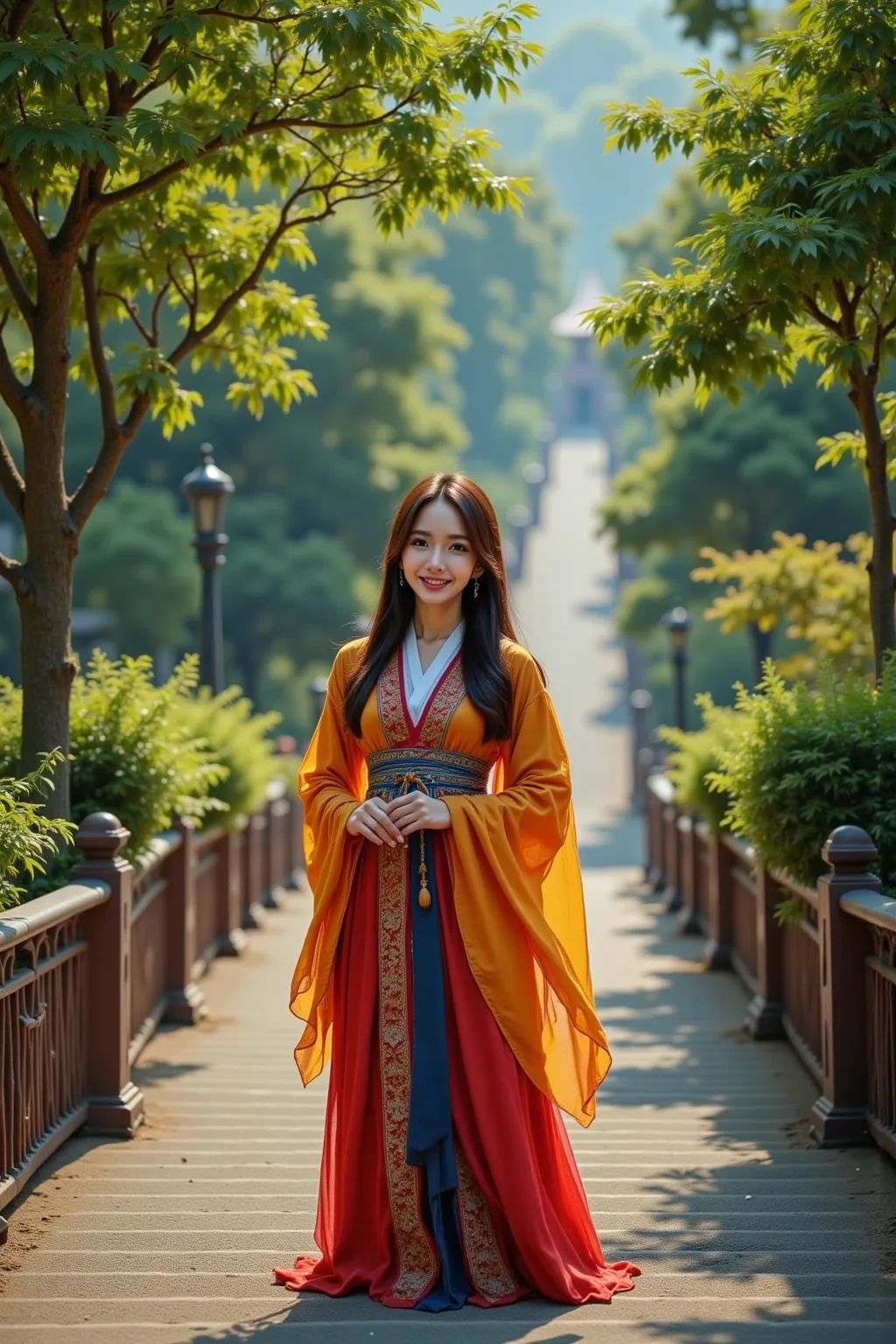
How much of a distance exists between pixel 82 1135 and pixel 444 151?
4181mm

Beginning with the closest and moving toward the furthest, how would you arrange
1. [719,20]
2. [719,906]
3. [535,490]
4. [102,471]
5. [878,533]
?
[102,471] < [878,533] < [719,906] < [719,20] < [535,490]

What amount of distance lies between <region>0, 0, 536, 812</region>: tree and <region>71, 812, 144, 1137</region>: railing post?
0.51 metres

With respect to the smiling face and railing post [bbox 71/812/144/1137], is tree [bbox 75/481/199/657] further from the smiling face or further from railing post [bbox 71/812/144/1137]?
the smiling face

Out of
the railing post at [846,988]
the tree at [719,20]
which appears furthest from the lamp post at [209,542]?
the tree at [719,20]

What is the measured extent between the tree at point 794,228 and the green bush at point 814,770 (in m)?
0.60

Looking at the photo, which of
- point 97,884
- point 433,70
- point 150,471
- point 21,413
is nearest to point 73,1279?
point 97,884

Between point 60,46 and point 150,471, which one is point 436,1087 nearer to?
point 60,46

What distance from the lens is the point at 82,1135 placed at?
6613 mm

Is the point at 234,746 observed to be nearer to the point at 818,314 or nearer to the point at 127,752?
the point at 127,752

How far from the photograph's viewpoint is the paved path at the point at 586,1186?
14.6 feet

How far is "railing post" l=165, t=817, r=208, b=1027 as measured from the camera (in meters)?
9.23

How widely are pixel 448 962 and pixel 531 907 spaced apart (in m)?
0.26

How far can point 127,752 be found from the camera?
773 centimetres

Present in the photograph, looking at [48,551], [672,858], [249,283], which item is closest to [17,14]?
[249,283]
